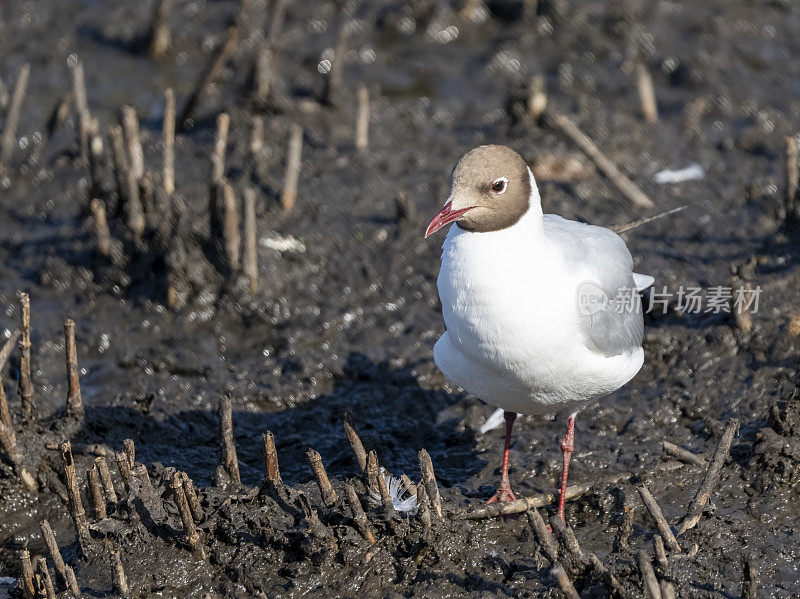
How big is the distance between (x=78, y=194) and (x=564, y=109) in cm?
431

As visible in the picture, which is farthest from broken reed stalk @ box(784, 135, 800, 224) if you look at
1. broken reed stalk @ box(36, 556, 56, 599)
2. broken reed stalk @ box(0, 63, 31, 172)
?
broken reed stalk @ box(0, 63, 31, 172)

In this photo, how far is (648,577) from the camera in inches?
184

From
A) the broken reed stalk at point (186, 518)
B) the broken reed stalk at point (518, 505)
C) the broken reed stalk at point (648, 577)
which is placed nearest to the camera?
the broken reed stalk at point (648, 577)

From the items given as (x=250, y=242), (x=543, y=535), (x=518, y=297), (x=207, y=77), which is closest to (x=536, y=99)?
(x=207, y=77)

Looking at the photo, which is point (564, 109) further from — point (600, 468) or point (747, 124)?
point (600, 468)

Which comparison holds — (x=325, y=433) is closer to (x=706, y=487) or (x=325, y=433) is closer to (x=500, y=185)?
(x=500, y=185)

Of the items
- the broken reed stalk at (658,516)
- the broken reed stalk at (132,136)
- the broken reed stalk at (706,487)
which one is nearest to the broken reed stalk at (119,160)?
the broken reed stalk at (132,136)

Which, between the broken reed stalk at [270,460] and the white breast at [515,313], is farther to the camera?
the broken reed stalk at [270,460]

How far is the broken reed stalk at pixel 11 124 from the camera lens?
344 inches

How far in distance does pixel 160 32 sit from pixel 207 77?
1390mm

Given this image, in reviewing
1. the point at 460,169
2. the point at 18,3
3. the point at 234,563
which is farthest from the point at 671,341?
the point at 18,3

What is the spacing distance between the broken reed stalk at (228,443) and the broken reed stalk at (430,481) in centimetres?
111

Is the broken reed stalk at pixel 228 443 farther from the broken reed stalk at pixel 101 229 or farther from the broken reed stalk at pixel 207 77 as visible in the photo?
the broken reed stalk at pixel 207 77

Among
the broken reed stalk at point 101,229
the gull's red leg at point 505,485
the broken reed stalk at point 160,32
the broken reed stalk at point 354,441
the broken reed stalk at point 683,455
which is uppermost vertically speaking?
the broken reed stalk at point 160,32
